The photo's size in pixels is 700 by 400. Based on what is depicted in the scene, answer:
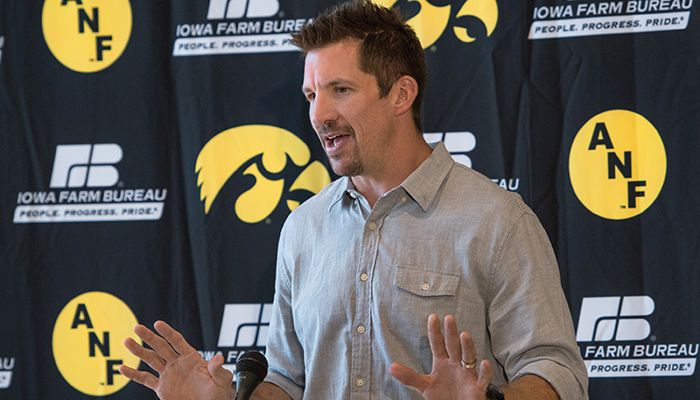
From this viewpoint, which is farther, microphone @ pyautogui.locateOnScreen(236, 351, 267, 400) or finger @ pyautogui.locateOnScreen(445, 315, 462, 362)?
microphone @ pyautogui.locateOnScreen(236, 351, 267, 400)

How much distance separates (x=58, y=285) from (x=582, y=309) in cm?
154

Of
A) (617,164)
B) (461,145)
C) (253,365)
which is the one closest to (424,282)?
(253,365)

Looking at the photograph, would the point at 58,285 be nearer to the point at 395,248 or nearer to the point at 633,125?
the point at 395,248

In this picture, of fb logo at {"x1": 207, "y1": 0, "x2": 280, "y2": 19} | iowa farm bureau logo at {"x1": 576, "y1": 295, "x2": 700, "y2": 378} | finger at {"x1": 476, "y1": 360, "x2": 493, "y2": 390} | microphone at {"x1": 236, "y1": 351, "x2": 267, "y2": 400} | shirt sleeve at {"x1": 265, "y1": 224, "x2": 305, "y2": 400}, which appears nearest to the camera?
finger at {"x1": 476, "y1": 360, "x2": 493, "y2": 390}

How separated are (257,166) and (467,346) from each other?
53.0 inches

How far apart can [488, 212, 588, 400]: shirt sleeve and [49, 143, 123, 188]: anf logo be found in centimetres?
140

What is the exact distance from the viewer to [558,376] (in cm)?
166

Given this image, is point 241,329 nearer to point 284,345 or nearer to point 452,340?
point 284,345

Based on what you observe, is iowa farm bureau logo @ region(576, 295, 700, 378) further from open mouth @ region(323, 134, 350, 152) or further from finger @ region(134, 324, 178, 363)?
finger @ region(134, 324, 178, 363)

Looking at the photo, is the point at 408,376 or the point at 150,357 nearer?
the point at 408,376

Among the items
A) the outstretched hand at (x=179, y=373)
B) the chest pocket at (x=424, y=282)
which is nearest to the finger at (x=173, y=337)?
the outstretched hand at (x=179, y=373)

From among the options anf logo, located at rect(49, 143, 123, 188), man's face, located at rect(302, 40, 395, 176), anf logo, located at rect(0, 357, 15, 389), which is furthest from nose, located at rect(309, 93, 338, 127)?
anf logo, located at rect(0, 357, 15, 389)

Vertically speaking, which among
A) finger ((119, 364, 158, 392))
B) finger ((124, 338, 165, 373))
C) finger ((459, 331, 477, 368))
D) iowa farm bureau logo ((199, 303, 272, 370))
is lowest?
finger ((459, 331, 477, 368))

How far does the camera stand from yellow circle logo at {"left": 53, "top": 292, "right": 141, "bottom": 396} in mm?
2717
